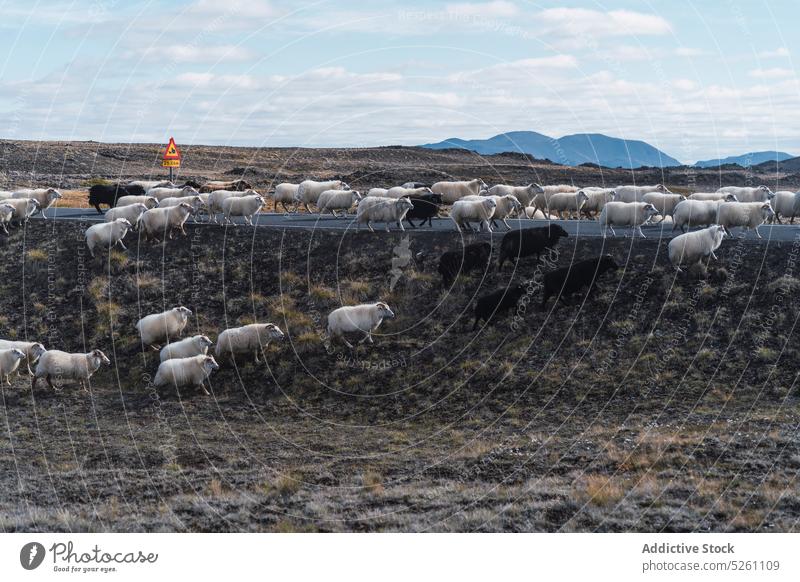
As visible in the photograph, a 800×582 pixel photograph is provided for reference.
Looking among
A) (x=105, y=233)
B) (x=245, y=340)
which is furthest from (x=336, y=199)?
(x=245, y=340)

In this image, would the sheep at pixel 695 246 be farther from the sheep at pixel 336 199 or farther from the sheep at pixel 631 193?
the sheep at pixel 336 199

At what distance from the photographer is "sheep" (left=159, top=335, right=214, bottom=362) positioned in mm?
24938

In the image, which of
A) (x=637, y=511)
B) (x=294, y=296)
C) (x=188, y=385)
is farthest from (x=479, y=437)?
(x=294, y=296)

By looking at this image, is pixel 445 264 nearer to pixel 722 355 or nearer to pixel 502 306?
pixel 502 306

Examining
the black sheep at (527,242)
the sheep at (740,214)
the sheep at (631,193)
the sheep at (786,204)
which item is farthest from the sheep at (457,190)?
the sheep at (786,204)

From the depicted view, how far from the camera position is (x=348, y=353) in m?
25.1

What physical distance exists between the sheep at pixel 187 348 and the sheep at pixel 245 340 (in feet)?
1.52

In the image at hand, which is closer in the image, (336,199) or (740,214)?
(740,214)

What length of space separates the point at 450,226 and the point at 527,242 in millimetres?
5511

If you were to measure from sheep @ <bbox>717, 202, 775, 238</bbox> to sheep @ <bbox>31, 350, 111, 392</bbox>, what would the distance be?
1952 centimetres

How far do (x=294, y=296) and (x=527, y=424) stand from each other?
11.3m

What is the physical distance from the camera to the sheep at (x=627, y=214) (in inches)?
1175

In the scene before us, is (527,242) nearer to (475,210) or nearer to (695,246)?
(475,210)

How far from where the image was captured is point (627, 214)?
2988cm
